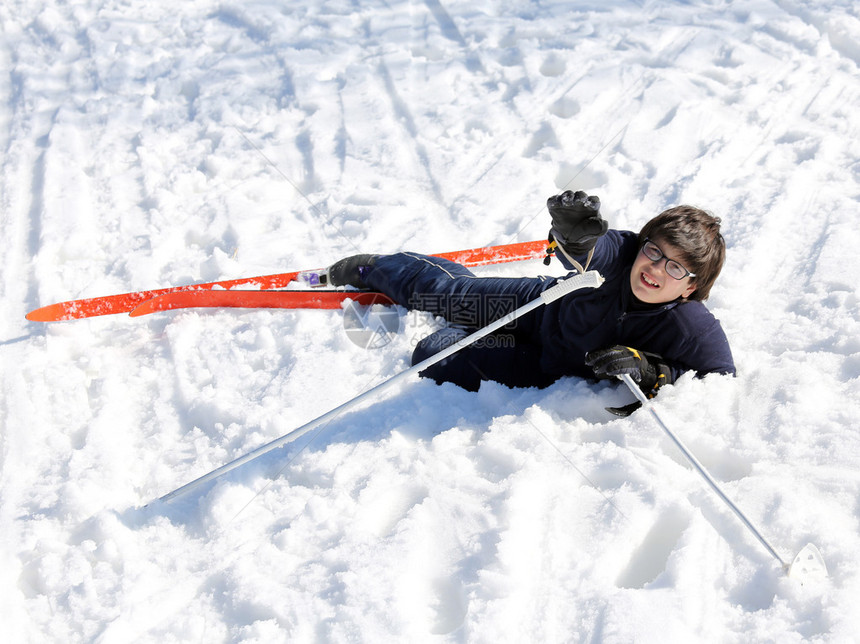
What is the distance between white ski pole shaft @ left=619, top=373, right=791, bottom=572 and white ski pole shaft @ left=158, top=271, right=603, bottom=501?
347 millimetres

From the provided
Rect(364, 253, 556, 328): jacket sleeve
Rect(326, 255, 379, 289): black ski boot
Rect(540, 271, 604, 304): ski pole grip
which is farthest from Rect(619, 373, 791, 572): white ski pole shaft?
Rect(326, 255, 379, 289): black ski boot

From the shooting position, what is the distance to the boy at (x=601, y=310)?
211 centimetres

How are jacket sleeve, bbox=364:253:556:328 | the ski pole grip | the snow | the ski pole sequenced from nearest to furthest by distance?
the ski pole < the snow < the ski pole grip < jacket sleeve, bbox=364:253:556:328

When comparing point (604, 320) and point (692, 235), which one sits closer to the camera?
point (692, 235)

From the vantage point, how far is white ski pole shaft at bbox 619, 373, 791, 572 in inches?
68.5

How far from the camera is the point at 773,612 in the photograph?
164cm

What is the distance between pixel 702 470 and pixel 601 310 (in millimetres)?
620

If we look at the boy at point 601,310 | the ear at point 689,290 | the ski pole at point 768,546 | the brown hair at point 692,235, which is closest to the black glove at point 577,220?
the boy at point 601,310

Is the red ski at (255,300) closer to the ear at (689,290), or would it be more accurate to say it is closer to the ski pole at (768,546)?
the ear at (689,290)

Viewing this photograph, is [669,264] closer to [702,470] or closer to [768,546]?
[702,470]

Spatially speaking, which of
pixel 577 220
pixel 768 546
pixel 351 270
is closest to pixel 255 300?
pixel 351 270

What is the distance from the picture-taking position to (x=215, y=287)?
3.23 meters

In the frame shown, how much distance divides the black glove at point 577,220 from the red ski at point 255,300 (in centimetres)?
126

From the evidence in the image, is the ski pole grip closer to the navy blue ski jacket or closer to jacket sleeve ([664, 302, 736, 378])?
the navy blue ski jacket
